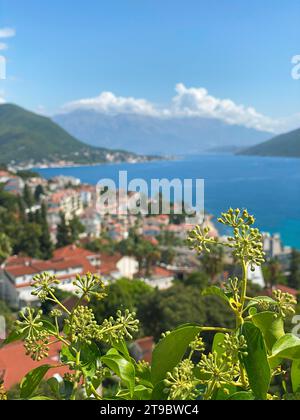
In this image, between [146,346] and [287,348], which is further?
[146,346]

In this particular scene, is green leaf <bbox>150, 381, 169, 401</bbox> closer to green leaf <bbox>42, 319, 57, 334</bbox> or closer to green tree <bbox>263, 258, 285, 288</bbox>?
green leaf <bbox>42, 319, 57, 334</bbox>

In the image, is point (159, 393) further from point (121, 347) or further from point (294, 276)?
point (294, 276)

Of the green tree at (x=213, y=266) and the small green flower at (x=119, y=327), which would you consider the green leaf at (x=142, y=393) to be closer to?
the small green flower at (x=119, y=327)

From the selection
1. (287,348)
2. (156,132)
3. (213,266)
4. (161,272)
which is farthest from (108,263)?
(156,132)

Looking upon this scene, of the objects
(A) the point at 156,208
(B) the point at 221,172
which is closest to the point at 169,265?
(A) the point at 156,208

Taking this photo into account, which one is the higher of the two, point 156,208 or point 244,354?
point 244,354

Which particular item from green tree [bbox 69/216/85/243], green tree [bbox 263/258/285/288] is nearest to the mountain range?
green tree [bbox 69/216/85/243]

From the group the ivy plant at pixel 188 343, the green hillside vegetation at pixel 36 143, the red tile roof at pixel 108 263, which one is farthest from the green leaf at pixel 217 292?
the green hillside vegetation at pixel 36 143
